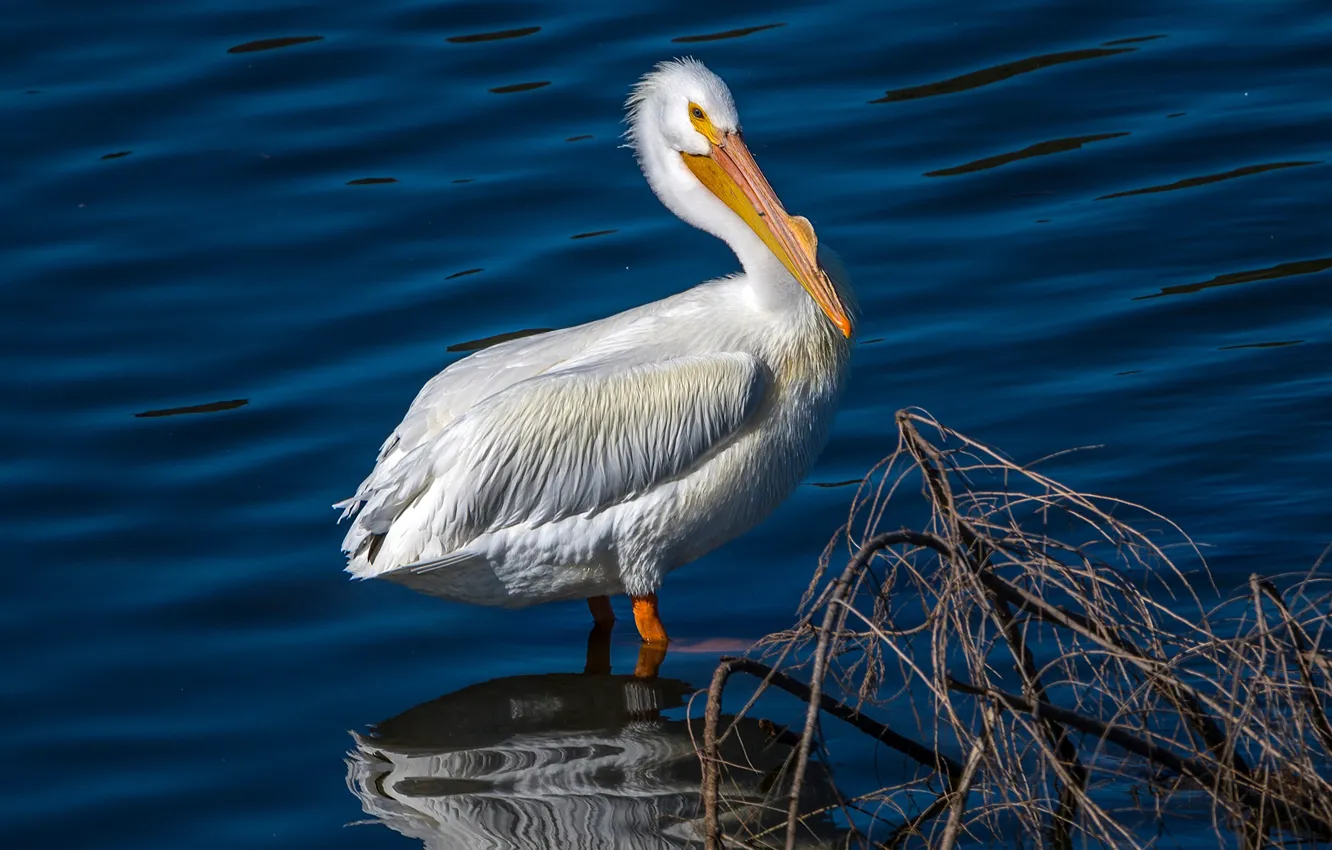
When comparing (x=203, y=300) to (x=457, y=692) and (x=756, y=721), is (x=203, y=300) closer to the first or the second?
(x=457, y=692)

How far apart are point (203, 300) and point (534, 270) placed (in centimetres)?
129

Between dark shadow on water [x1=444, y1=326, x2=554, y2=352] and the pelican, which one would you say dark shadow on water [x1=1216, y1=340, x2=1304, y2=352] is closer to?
the pelican

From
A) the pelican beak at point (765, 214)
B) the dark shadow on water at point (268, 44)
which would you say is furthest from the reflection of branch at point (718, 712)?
the dark shadow on water at point (268, 44)

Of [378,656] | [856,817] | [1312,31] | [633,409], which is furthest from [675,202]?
[1312,31]

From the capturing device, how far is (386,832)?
13.5 feet

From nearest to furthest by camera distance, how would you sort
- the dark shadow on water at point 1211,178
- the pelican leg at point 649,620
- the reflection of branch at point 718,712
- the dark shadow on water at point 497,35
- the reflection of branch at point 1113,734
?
the reflection of branch at point 1113,734
the reflection of branch at point 718,712
the pelican leg at point 649,620
the dark shadow on water at point 1211,178
the dark shadow on water at point 497,35

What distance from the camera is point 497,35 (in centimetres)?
873

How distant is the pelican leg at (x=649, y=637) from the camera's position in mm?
4719

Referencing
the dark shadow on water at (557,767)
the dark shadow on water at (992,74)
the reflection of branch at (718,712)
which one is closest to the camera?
the reflection of branch at (718,712)

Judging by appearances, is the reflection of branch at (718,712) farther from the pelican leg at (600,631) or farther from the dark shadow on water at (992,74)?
the dark shadow on water at (992,74)

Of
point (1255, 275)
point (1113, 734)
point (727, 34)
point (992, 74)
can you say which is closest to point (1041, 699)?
point (1113, 734)

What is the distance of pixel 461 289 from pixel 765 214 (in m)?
2.36

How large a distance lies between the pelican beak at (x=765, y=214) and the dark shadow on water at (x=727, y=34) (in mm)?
3662

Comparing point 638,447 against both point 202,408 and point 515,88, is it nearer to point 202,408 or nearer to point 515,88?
point 202,408
